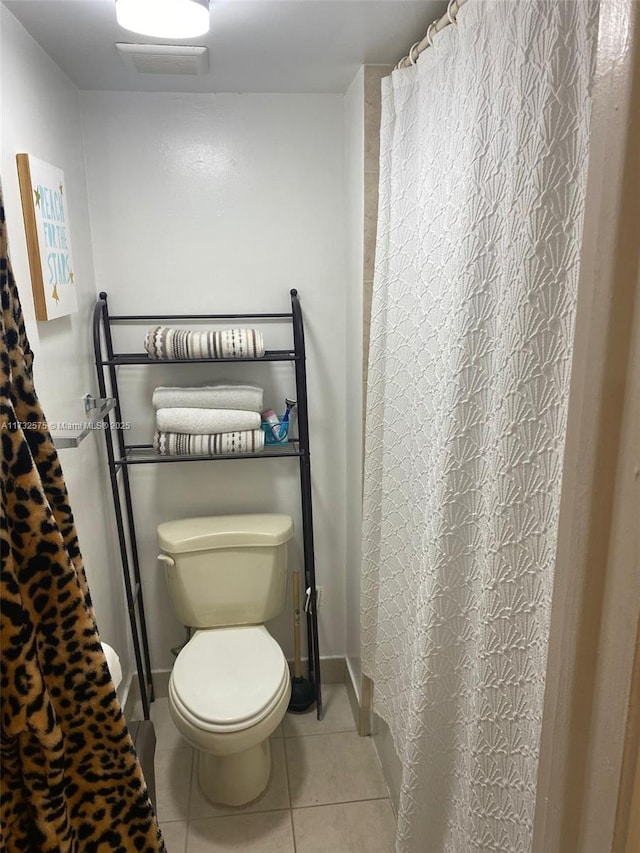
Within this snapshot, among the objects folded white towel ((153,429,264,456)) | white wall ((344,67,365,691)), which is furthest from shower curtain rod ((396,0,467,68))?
folded white towel ((153,429,264,456))

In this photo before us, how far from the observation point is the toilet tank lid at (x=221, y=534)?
2127 mm

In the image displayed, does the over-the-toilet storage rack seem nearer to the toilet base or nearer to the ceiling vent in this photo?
the toilet base

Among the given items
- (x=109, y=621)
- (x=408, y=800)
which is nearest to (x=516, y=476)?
(x=408, y=800)

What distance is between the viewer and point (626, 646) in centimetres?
48

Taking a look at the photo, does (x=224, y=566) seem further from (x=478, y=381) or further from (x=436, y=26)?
(x=436, y=26)

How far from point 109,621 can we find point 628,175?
2.08 m

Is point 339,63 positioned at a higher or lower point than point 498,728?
higher

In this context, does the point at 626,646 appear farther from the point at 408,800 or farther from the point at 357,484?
the point at 357,484

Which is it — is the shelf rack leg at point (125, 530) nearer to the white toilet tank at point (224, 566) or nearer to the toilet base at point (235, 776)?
the white toilet tank at point (224, 566)

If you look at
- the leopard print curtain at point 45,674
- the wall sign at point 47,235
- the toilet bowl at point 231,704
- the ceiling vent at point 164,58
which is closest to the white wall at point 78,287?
the wall sign at point 47,235

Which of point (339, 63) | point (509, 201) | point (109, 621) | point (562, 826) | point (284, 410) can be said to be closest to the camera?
point (562, 826)

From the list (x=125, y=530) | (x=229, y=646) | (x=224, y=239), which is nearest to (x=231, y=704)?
(x=229, y=646)

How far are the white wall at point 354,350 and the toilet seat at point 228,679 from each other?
0.40 m

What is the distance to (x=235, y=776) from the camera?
1.94 metres
